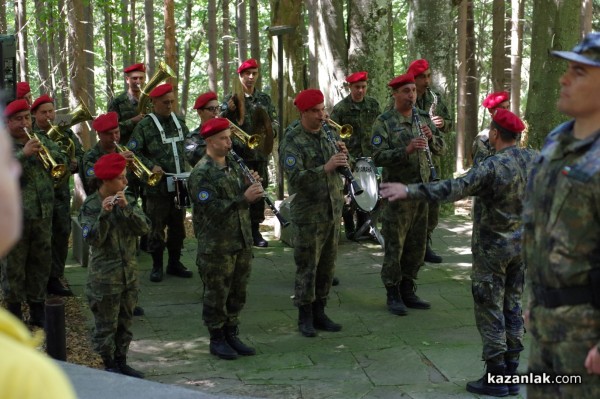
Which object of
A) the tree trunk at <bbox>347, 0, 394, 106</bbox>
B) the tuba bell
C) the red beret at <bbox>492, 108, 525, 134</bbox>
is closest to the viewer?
the red beret at <bbox>492, 108, 525, 134</bbox>

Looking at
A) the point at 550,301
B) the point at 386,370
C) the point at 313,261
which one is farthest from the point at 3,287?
the point at 550,301

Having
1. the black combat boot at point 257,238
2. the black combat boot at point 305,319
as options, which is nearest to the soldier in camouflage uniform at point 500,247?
the black combat boot at point 305,319

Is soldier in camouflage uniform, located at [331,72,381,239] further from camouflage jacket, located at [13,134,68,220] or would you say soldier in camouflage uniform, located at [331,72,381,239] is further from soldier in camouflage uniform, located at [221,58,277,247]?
camouflage jacket, located at [13,134,68,220]

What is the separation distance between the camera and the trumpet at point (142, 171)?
8993mm

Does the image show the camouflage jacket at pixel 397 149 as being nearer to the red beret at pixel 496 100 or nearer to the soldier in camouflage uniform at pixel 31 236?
the red beret at pixel 496 100

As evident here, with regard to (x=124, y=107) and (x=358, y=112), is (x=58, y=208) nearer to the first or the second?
(x=124, y=107)

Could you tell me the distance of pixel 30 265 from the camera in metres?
8.57

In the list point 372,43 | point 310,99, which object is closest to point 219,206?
point 310,99

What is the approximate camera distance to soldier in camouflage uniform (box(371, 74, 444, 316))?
29.3ft

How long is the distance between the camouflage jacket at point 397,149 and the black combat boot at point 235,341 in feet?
7.62

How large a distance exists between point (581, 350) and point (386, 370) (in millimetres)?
3593

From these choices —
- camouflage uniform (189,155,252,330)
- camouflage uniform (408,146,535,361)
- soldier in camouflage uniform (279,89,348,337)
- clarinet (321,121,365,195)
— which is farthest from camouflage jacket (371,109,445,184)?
camouflage uniform (408,146,535,361)

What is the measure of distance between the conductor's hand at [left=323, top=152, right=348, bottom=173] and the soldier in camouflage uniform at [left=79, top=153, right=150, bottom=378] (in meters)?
1.79

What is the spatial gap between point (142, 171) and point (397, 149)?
104 inches
